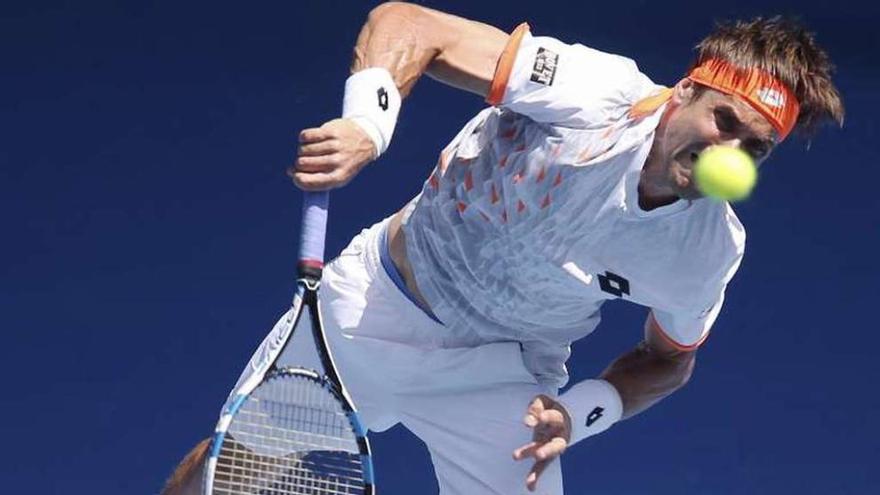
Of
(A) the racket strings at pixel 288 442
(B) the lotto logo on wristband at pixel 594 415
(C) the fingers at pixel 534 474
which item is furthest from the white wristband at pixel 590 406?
(A) the racket strings at pixel 288 442

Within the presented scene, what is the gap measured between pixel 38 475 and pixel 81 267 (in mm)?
572

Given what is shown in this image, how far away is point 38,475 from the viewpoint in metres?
5.11

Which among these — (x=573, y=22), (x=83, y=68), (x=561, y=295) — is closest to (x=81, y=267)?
(x=83, y=68)

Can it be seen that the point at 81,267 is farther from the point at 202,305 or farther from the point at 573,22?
the point at 573,22

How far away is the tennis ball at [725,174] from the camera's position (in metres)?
3.21

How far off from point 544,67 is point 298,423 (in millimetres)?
783

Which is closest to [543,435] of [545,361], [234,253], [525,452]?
[525,452]

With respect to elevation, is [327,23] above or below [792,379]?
above

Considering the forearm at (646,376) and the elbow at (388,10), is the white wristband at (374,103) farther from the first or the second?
the forearm at (646,376)

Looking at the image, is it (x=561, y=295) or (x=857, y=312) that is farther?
(x=857, y=312)

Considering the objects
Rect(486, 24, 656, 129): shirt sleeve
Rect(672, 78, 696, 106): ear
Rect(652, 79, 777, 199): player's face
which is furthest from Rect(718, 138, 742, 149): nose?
Rect(486, 24, 656, 129): shirt sleeve

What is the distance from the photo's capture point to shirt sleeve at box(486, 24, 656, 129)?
11.3 feet

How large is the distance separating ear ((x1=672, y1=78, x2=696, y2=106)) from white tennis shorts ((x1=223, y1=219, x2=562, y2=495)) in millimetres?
709

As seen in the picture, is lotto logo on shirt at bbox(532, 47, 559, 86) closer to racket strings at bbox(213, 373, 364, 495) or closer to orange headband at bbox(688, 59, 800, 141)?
orange headband at bbox(688, 59, 800, 141)
